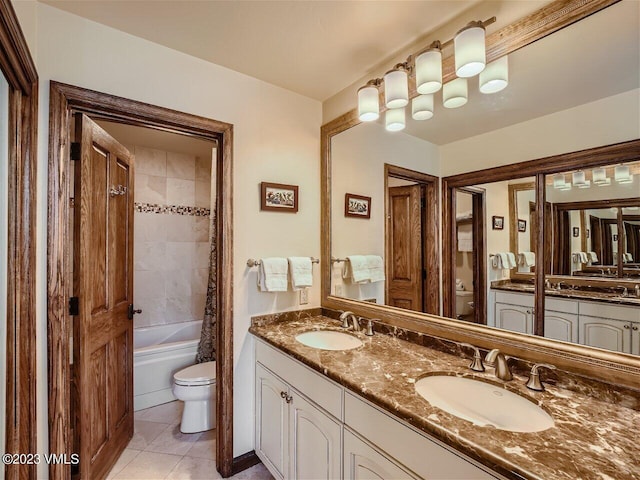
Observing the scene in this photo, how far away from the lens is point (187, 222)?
353 centimetres

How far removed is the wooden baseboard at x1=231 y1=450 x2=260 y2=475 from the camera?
183cm

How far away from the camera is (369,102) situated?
1744mm

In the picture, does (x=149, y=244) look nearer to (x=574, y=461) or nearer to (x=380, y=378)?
(x=380, y=378)

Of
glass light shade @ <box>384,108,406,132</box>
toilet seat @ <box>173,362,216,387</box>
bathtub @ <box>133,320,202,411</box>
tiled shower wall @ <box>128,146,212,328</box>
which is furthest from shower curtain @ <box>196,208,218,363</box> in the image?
glass light shade @ <box>384,108,406,132</box>

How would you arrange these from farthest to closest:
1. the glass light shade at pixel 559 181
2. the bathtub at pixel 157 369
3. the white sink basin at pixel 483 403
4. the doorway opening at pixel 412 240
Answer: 1. the bathtub at pixel 157 369
2. the doorway opening at pixel 412 240
3. the glass light shade at pixel 559 181
4. the white sink basin at pixel 483 403

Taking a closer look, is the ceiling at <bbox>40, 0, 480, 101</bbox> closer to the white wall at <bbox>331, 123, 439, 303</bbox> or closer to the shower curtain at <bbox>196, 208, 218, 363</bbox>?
the white wall at <bbox>331, 123, 439, 303</bbox>

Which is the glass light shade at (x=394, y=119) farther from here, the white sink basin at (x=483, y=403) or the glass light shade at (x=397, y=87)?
the white sink basin at (x=483, y=403)

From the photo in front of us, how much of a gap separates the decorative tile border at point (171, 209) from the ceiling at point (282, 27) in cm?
204

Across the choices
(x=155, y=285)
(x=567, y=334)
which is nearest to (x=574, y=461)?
(x=567, y=334)

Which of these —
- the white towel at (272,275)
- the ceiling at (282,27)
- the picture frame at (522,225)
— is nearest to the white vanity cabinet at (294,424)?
the white towel at (272,275)

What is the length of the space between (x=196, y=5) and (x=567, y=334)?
6.62 feet

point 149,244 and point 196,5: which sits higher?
point 196,5

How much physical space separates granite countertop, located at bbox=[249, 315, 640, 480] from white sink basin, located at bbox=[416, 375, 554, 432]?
0.09ft

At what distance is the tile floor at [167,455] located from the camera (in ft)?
5.94
